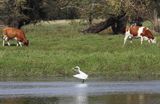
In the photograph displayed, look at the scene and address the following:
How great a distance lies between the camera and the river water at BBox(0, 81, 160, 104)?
20.2 meters

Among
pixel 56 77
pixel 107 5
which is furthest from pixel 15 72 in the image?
pixel 107 5

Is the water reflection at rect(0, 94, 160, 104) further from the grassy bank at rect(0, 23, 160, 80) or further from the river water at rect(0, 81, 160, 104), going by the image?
the grassy bank at rect(0, 23, 160, 80)

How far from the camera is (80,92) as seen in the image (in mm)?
22344

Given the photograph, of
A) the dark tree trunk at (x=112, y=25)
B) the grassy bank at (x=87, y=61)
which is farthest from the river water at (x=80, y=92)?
the dark tree trunk at (x=112, y=25)

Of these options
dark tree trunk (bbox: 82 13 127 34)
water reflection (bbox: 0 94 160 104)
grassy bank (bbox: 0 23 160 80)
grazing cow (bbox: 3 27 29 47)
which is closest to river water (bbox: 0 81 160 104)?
water reflection (bbox: 0 94 160 104)

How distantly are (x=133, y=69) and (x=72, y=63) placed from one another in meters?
2.62

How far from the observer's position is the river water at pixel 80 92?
20172mm

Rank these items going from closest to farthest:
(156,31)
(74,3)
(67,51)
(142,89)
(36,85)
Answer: (142,89) < (36,85) < (67,51) < (156,31) < (74,3)

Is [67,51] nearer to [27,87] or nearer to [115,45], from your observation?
[115,45]

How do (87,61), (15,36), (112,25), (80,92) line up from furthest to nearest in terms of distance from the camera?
1. (112,25)
2. (15,36)
3. (87,61)
4. (80,92)

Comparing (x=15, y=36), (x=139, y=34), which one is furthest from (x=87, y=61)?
(x=15, y=36)

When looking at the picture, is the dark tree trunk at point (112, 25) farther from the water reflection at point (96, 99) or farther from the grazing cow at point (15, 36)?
the water reflection at point (96, 99)

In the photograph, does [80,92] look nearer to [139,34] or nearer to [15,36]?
[139,34]

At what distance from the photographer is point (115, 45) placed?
3572cm
